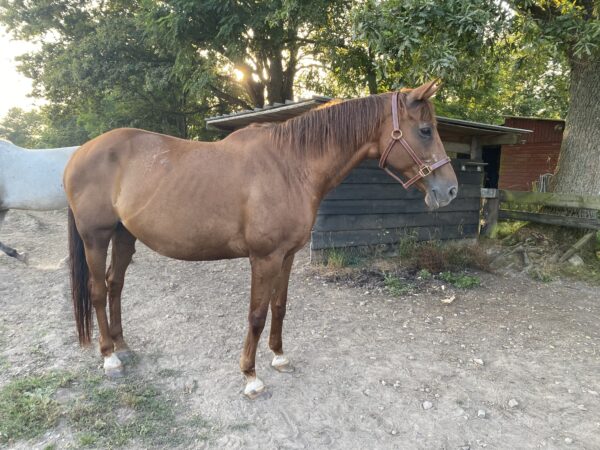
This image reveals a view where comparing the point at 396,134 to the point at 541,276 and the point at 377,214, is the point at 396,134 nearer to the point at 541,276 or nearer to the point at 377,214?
the point at 377,214

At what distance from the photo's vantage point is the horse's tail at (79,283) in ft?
A: 9.73

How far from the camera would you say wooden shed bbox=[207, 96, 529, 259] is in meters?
5.50

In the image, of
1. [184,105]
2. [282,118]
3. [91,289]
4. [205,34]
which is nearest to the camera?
[91,289]

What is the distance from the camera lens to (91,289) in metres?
2.94

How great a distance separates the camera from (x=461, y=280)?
193 inches

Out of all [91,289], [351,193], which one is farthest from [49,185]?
[351,193]

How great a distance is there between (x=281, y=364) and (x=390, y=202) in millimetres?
3741

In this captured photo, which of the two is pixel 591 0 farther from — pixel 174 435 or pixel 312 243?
pixel 174 435

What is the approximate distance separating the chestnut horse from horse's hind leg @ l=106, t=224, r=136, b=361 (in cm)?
19

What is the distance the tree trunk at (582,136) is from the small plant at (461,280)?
A: 2.60m

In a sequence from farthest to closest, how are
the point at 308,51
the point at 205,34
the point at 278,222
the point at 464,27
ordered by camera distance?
the point at 308,51 → the point at 205,34 → the point at 464,27 → the point at 278,222

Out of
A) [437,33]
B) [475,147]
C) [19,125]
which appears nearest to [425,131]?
[437,33]

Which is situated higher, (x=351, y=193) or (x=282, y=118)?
(x=282, y=118)

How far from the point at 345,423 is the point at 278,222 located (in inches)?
51.7
